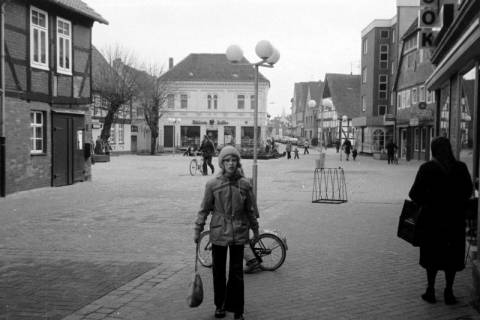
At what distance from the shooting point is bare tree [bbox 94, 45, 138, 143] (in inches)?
1716

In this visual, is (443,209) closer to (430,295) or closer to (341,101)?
(430,295)

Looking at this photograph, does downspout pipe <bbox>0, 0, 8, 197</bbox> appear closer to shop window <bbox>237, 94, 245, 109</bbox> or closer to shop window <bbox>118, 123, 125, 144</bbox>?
shop window <bbox>118, 123, 125, 144</bbox>

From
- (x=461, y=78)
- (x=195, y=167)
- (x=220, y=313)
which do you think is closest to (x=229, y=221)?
(x=220, y=313)

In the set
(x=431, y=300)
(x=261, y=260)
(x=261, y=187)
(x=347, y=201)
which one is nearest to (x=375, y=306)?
(x=431, y=300)

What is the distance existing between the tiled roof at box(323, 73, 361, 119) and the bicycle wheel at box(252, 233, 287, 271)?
7280 cm

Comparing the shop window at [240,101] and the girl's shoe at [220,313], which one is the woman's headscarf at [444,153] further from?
the shop window at [240,101]

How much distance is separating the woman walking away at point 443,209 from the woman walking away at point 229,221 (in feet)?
5.94

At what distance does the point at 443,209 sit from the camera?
19.3 feet

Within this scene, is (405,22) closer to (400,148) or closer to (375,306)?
(400,148)

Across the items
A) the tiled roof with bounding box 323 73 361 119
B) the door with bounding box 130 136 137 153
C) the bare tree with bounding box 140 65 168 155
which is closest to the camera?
the bare tree with bounding box 140 65 168 155

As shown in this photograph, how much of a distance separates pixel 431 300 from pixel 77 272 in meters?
4.13

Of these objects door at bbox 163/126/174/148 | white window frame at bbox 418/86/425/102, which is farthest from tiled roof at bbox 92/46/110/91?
white window frame at bbox 418/86/425/102

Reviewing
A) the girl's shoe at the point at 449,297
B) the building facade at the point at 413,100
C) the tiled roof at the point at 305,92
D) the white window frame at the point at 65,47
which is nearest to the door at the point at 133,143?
the building facade at the point at 413,100

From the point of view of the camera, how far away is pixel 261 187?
1992 cm
